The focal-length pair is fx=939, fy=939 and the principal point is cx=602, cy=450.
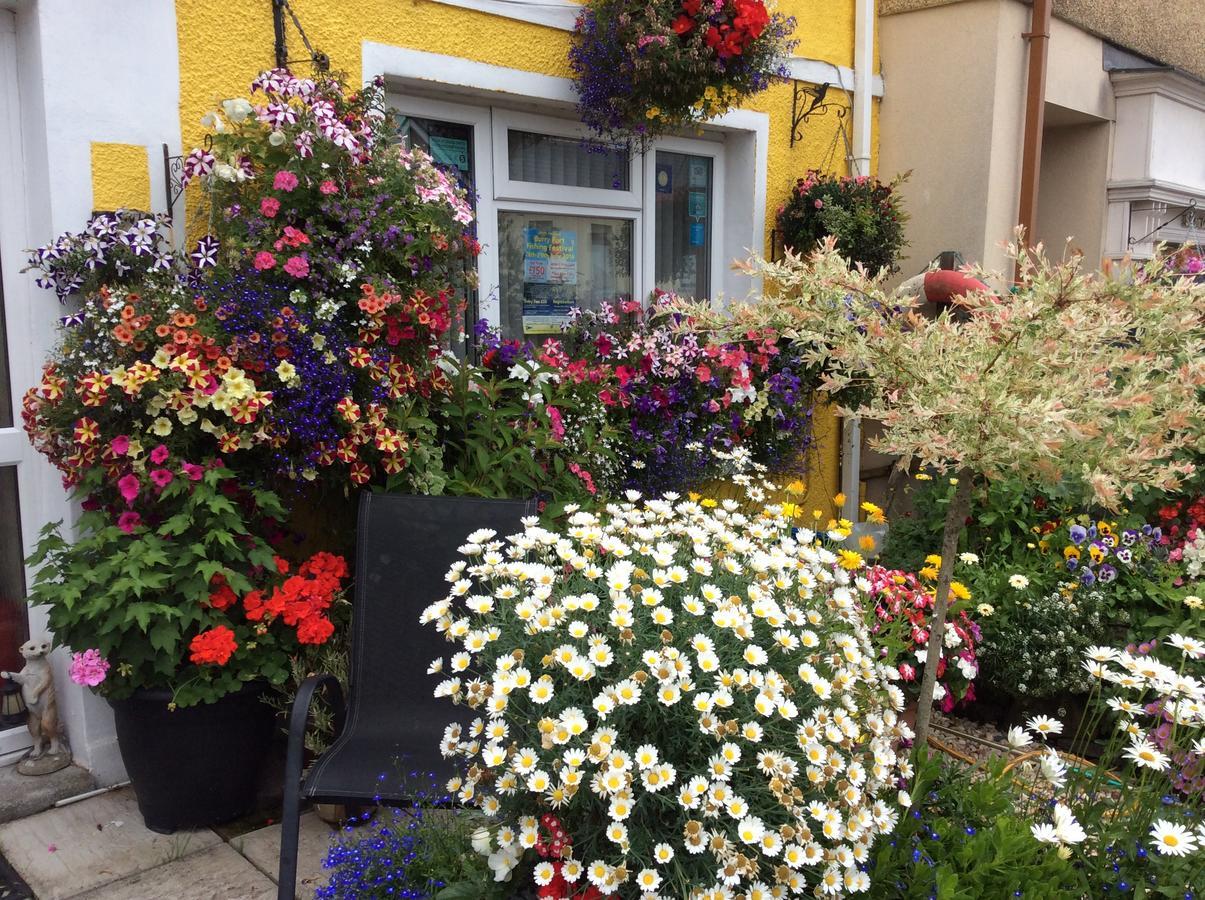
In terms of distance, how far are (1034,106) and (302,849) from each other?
5.27m

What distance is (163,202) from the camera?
305 centimetres

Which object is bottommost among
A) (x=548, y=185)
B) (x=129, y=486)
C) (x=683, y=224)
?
(x=129, y=486)

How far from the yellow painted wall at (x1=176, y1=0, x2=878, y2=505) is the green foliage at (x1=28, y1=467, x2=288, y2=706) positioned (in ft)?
4.17

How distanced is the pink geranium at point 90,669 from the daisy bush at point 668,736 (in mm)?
1278

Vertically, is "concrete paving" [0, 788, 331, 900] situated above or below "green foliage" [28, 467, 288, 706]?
below

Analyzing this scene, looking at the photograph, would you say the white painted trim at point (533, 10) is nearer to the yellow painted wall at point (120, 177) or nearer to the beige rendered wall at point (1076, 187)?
the yellow painted wall at point (120, 177)

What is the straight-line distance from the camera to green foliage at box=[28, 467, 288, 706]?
257 cm

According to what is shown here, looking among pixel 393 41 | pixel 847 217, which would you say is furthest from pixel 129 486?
pixel 847 217

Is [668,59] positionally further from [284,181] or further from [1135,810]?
[1135,810]

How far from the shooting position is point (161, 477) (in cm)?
261

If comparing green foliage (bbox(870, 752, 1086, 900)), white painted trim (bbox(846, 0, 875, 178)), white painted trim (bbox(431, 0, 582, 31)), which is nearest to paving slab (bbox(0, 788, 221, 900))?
green foliage (bbox(870, 752, 1086, 900))

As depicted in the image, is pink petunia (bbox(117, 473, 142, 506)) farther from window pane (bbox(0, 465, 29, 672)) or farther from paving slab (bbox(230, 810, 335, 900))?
paving slab (bbox(230, 810, 335, 900))

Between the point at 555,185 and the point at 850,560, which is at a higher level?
the point at 555,185

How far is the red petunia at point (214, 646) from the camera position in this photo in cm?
259
